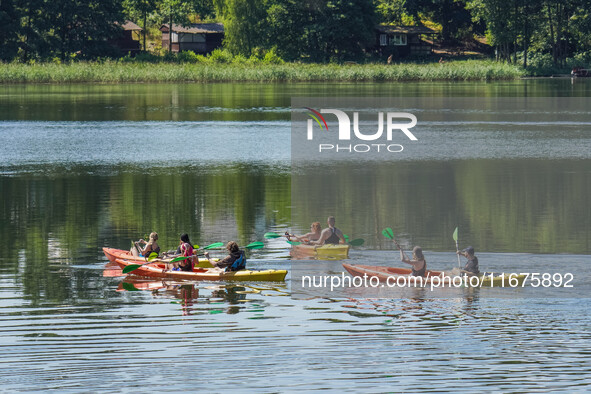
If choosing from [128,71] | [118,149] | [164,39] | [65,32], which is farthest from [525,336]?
[164,39]

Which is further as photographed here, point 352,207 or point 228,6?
point 228,6

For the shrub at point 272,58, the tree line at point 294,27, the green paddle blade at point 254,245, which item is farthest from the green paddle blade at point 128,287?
the tree line at point 294,27

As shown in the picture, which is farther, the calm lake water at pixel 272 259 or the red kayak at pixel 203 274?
the red kayak at pixel 203 274

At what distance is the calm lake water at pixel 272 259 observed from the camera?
16.7m

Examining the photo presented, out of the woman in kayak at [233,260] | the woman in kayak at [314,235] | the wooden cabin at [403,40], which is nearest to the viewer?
the woman in kayak at [233,260]

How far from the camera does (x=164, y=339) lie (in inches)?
734

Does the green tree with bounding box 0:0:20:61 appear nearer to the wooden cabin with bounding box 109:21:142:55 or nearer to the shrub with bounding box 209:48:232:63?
the wooden cabin with bounding box 109:21:142:55

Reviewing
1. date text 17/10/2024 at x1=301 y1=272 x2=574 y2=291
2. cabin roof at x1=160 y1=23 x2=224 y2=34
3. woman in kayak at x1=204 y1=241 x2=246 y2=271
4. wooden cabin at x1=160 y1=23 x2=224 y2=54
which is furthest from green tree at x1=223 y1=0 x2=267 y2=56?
date text 17/10/2024 at x1=301 y1=272 x2=574 y2=291

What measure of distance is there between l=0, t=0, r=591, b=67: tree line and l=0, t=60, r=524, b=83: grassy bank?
11040 millimetres

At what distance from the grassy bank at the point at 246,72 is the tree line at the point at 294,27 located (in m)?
11.0

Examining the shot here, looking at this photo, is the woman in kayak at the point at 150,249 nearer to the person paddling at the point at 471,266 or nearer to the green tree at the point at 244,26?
the person paddling at the point at 471,266

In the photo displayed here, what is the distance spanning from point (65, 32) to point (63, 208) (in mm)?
97706

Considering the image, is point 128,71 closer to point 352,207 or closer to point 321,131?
point 321,131

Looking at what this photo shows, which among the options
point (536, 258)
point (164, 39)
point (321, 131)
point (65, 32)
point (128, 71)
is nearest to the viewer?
point (536, 258)
